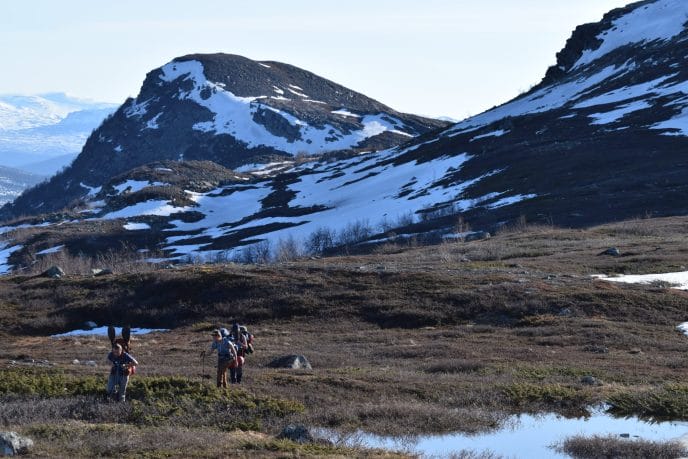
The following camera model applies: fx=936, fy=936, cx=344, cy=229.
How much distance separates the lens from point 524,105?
18988 cm

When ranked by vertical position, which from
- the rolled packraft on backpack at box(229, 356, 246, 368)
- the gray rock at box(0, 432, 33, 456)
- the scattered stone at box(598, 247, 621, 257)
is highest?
the scattered stone at box(598, 247, 621, 257)

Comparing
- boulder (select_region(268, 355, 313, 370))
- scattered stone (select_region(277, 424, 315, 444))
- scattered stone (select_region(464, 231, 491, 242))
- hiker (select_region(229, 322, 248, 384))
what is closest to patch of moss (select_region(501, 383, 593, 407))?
scattered stone (select_region(277, 424, 315, 444))

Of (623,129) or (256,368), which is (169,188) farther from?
(256,368)

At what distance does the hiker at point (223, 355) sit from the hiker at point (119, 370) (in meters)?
2.71

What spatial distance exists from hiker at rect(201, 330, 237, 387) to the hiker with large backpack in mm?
2669

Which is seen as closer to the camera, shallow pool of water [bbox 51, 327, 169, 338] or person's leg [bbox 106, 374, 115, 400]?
person's leg [bbox 106, 374, 115, 400]

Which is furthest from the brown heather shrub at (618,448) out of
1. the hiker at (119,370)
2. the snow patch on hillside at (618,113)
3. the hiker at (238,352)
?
the snow patch on hillside at (618,113)

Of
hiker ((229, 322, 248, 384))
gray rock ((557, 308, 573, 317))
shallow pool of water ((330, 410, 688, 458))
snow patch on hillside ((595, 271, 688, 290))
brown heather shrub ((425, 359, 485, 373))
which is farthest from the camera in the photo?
snow patch on hillside ((595, 271, 688, 290))

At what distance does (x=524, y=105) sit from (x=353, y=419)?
171705 mm

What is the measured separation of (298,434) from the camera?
873 inches

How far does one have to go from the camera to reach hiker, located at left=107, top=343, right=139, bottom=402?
24.8 meters

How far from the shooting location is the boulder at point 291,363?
33978 millimetres

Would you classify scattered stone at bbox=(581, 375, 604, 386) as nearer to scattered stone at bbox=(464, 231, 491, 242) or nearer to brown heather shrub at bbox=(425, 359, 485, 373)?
brown heather shrub at bbox=(425, 359, 485, 373)

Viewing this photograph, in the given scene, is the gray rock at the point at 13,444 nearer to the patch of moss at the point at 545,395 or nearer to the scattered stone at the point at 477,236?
the patch of moss at the point at 545,395
